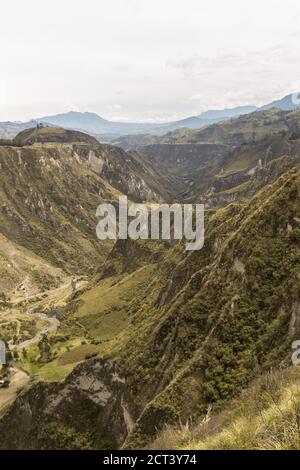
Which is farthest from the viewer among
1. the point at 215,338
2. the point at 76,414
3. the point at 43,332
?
the point at 43,332

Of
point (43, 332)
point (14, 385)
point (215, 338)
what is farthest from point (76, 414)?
point (43, 332)

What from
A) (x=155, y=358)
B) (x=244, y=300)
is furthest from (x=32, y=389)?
(x=244, y=300)

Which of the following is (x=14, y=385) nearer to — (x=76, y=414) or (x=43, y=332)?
(x=43, y=332)

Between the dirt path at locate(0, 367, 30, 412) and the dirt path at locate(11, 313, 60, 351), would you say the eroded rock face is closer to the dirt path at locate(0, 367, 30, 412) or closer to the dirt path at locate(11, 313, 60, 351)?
the dirt path at locate(0, 367, 30, 412)

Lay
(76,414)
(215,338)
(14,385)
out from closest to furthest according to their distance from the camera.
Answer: (215,338) → (76,414) → (14,385)

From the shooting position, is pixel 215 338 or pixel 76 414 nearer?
pixel 215 338

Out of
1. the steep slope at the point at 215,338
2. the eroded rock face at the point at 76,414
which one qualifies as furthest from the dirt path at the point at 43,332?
the eroded rock face at the point at 76,414
